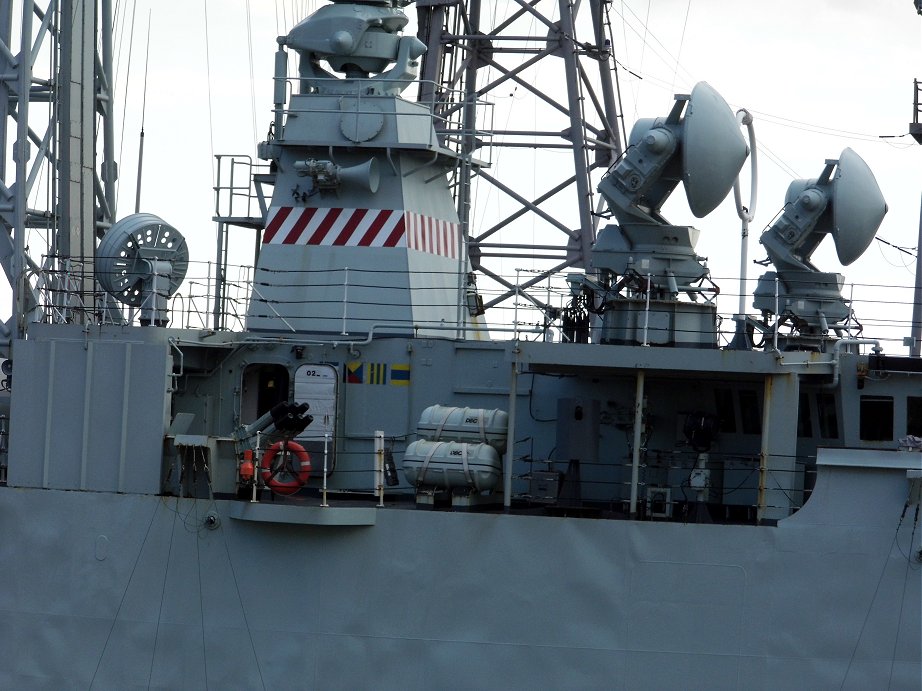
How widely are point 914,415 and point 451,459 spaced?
569 centimetres

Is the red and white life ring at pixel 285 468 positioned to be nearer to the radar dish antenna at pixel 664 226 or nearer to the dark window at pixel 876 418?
the radar dish antenna at pixel 664 226

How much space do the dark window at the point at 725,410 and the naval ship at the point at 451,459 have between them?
3 centimetres

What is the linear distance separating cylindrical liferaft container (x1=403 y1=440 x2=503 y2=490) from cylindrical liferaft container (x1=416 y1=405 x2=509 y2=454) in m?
0.14

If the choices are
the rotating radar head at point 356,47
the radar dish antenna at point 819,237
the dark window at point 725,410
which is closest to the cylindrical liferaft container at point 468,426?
the dark window at point 725,410

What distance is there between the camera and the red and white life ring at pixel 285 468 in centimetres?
1806

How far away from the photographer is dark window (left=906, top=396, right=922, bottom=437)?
18.2m

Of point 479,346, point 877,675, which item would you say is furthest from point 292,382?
point 877,675

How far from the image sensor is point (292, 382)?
1931 cm

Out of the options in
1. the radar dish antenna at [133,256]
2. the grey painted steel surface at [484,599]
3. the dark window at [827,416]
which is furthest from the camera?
the radar dish antenna at [133,256]

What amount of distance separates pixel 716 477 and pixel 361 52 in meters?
7.99

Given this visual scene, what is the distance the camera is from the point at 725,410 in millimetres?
18797

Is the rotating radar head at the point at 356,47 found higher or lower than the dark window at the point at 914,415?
higher

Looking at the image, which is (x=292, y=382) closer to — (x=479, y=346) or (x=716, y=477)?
(x=479, y=346)

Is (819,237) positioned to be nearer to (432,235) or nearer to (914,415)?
(914,415)
